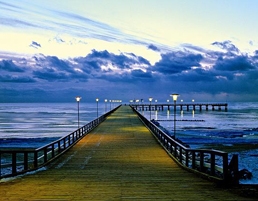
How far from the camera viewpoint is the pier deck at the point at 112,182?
29.0ft

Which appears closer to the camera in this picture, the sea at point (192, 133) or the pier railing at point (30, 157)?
the pier railing at point (30, 157)

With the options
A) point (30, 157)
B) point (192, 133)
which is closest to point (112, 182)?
point (30, 157)

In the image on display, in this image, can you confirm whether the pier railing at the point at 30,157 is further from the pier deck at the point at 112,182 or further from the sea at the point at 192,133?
the sea at the point at 192,133

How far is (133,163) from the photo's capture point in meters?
15.6

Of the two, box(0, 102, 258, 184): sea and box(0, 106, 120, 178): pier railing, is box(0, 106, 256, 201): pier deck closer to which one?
box(0, 106, 120, 178): pier railing

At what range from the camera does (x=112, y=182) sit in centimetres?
1093

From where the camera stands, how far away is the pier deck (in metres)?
8.83

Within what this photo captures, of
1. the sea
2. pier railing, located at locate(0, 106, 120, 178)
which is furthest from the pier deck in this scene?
the sea

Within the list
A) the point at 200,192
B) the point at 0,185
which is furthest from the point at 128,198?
the point at 0,185

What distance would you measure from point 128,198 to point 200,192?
198 centimetres

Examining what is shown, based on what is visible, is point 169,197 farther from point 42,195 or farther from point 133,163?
point 133,163

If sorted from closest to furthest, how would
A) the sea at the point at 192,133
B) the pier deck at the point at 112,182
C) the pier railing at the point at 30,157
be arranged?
1. the pier deck at the point at 112,182
2. the pier railing at the point at 30,157
3. the sea at the point at 192,133

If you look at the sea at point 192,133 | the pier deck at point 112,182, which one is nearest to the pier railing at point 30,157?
the pier deck at point 112,182

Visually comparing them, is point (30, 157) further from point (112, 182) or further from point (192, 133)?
point (192, 133)
